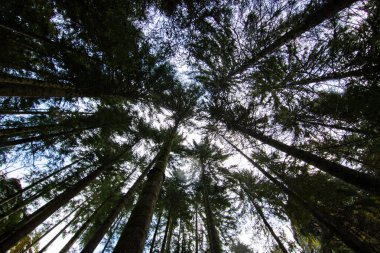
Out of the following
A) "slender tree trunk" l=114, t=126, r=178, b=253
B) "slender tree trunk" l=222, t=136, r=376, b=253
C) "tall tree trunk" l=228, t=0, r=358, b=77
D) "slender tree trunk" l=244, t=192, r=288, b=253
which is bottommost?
"slender tree trunk" l=114, t=126, r=178, b=253

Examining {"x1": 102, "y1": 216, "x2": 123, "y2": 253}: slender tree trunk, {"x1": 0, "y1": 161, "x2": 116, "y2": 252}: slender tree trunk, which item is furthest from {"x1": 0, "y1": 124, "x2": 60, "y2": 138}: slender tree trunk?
{"x1": 102, "y1": 216, "x2": 123, "y2": 253}: slender tree trunk

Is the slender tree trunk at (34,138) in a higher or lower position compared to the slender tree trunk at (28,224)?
higher

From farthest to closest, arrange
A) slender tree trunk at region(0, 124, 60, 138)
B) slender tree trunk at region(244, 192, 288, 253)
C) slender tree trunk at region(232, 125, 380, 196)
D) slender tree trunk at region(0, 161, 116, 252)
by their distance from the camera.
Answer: slender tree trunk at region(244, 192, 288, 253)
slender tree trunk at region(0, 124, 60, 138)
slender tree trunk at region(0, 161, 116, 252)
slender tree trunk at region(232, 125, 380, 196)

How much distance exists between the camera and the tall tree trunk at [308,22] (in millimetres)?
4496

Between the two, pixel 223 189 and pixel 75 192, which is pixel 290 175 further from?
pixel 75 192

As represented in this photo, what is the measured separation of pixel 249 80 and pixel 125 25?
17.7 feet

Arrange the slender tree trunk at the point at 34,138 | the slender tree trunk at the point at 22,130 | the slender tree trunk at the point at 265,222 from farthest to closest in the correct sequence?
the slender tree trunk at the point at 265,222 < the slender tree trunk at the point at 22,130 < the slender tree trunk at the point at 34,138

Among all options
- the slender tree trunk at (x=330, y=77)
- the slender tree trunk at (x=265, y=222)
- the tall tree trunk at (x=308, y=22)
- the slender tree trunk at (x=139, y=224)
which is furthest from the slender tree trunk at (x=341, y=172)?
the slender tree trunk at (x=139, y=224)

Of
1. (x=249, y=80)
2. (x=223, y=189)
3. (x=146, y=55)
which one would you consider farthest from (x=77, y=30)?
(x=223, y=189)

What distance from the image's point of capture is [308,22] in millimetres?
5168

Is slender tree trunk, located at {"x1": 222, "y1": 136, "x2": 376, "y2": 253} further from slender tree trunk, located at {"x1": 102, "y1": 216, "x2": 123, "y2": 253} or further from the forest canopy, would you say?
slender tree trunk, located at {"x1": 102, "y1": 216, "x2": 123, "y2": 253}

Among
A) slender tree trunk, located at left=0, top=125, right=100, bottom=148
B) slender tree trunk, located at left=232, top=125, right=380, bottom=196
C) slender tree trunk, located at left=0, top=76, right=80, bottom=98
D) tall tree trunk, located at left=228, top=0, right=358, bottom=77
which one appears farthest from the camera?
slender tree trunk, located at left=0, top=125, right=100, bottom=148

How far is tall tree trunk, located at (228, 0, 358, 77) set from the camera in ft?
14.8

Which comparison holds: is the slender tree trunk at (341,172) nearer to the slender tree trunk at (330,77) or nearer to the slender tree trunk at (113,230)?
the slender tree trunk at (330,77)
